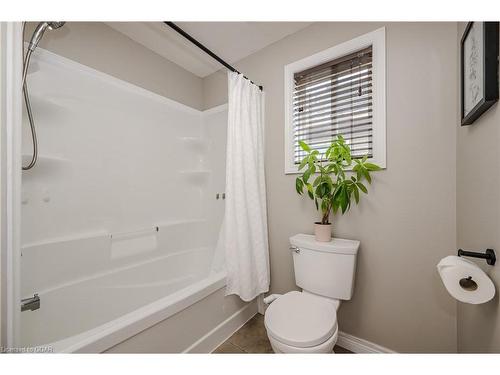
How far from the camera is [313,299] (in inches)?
45.2

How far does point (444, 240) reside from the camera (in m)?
1.08

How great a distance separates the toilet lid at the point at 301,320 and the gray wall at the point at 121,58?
6.65 ft

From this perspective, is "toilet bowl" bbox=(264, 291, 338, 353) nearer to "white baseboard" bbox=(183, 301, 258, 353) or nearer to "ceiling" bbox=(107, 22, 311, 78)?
"white baseboard" bbox=(183, 301, 258, 353)

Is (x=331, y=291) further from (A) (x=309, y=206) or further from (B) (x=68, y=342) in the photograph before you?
(B) (x=68, y=342)

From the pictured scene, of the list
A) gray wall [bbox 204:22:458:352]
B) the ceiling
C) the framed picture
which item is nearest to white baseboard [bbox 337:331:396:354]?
gray wall [bbox 204:22:458:352]

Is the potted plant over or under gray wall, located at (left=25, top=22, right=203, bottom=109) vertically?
under

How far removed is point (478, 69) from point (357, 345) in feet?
5.04

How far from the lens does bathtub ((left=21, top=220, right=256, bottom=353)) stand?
923mm

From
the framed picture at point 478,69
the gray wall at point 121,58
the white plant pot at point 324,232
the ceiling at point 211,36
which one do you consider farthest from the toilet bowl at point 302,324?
the gray wall at point 121,58

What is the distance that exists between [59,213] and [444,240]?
2303mm

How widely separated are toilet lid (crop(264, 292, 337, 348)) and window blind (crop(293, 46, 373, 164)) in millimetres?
914

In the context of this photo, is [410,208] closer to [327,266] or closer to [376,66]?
[327,266]
